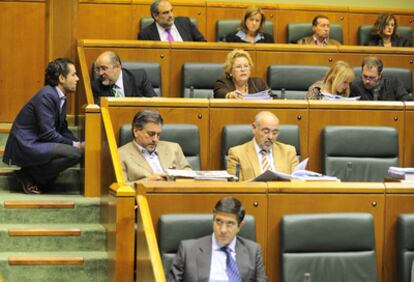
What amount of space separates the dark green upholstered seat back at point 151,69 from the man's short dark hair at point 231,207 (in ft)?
6.33

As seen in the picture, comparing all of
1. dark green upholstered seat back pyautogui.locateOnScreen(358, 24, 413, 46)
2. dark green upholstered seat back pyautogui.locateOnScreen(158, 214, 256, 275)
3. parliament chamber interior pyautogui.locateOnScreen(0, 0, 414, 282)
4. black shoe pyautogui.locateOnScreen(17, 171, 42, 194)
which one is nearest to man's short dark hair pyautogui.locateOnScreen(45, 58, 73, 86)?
parliament chamber interior pyautogui.locateOnScreen(0, 0, 414, 282)

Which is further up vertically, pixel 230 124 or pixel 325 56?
pixel 325 56

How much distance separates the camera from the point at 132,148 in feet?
13.0

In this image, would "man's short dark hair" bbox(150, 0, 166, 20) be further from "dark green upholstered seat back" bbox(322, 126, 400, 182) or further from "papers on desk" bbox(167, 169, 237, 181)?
"papers on desk" bbox(167, 169, 237, 181)

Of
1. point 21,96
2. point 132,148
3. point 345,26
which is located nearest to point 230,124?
point 132,148

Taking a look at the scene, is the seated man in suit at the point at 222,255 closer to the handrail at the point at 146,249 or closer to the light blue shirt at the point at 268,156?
the handrail at the point at 146,249

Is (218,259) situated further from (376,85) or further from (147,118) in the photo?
(376,85)

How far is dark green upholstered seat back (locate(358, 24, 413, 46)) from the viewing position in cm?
609

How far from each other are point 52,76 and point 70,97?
75 cm

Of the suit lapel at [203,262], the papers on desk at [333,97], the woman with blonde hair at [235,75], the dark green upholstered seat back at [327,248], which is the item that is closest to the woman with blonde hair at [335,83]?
the papers on desk at [333,97]

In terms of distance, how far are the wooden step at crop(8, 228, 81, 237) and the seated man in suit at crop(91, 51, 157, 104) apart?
2.97ft

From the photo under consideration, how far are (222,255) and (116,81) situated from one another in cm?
176

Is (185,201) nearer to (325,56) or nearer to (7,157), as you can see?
(7,157)

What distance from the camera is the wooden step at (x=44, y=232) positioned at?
3871mm
